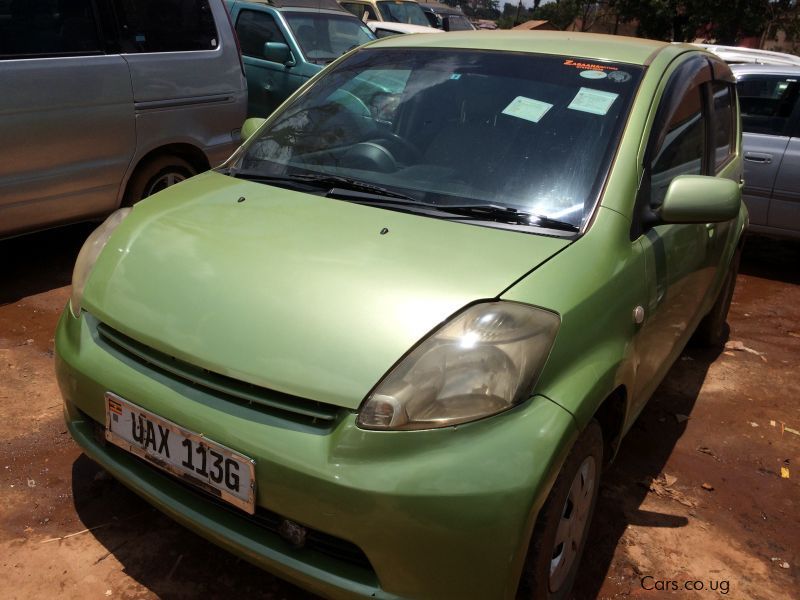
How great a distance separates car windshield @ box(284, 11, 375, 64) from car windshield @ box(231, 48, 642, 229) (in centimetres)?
490

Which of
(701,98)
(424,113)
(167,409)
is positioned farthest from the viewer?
(701,98)

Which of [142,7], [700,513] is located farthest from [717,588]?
[142,7]

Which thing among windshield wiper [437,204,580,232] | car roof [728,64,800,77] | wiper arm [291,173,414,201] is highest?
car roof [728,64,800,77]

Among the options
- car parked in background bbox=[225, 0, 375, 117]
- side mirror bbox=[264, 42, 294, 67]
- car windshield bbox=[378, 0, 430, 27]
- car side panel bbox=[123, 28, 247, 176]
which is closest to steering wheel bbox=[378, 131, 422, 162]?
car side panel bbox=[123, 28, 247, 176]

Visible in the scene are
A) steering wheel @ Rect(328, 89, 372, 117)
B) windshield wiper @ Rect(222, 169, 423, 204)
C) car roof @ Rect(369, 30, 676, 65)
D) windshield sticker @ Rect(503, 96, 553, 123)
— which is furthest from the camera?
steering wheel @ Rect(328, 89, 372, 117)

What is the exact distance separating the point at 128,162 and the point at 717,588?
3840 mm

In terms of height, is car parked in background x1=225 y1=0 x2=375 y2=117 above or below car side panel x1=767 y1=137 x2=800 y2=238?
above

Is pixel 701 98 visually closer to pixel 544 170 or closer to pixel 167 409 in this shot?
pixel 544 170

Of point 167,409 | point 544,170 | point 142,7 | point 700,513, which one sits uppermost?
point 142,7

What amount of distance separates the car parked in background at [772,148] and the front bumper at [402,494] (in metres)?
4.66

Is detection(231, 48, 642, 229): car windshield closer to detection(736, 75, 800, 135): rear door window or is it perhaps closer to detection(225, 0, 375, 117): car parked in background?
detection(736, 75, 800, 135): rear door window

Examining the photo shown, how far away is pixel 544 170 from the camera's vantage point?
2.52 metres

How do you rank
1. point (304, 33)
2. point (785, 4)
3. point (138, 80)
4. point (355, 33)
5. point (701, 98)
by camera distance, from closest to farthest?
point (701, 98)
point (138, 80)
point (304, 33)
point (355, 33)
point (785, 4)

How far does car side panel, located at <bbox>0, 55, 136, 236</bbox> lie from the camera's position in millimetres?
3986
